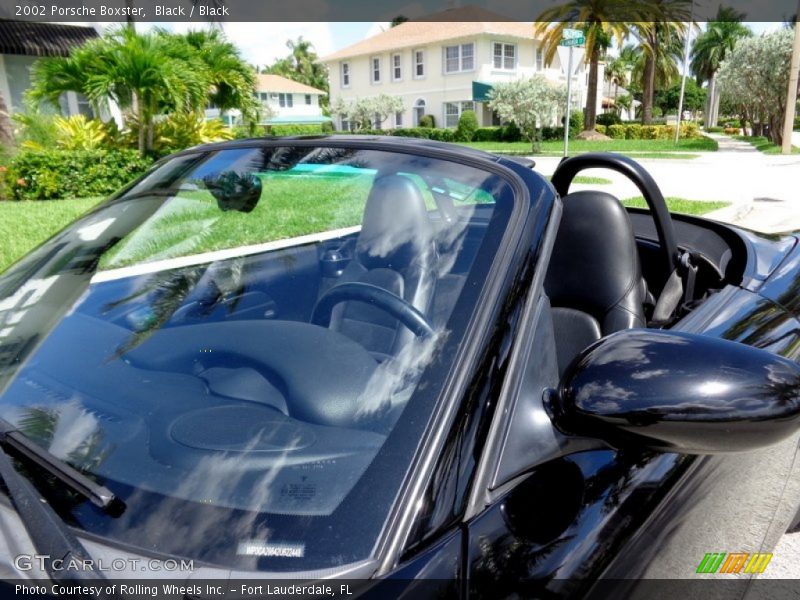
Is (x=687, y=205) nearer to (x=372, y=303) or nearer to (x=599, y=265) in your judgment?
(x=599, y=265)

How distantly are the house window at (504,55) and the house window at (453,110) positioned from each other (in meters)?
2.96

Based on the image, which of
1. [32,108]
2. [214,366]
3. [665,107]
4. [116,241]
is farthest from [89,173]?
[665,107]

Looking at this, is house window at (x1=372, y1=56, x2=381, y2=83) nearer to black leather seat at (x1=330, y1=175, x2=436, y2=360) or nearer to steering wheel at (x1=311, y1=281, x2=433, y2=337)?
black leather seat at (x1=330, y1=175, x2=436, y2=360)

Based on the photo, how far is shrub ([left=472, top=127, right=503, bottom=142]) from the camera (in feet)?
117

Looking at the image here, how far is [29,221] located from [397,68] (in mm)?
39892

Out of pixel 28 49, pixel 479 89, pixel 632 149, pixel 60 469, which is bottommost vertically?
pixel 632 149

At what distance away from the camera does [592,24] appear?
3116cm

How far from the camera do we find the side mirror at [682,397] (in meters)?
1.02

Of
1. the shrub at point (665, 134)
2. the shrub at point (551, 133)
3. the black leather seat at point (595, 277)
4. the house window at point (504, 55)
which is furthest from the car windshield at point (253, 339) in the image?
the house window at point (504, 55)

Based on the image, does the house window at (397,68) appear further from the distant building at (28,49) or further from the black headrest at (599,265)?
Answer: the black headrest at (599,265)

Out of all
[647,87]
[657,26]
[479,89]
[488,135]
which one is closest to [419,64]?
[479,89]

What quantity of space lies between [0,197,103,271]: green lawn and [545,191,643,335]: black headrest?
15.1 feet

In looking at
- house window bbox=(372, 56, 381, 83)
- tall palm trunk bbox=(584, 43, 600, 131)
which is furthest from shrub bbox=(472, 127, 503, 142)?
house window bbox=(372, 56, 381, 83)

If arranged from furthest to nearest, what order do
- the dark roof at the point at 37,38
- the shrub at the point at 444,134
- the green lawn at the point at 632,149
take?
the shrub at the point at 444,134, the green lawn at the point at 632,149, the dark roof at the point at 37,38
